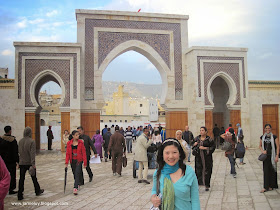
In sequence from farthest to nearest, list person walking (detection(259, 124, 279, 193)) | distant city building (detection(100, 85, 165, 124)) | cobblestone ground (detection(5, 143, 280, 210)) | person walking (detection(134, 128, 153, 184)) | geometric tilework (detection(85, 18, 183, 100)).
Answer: distant city building (detection(100, 85, 165, 124)) < geometric tilework (detection(85, 18, 183, 100)) < person walking (detection(134, 128, 153, 184)) < person walking (detection(259, 124, 279, 193)) < cobblestone ground (detection(5, 143, 280, 210))

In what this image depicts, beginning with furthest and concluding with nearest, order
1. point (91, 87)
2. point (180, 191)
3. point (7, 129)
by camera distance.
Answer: point (91, 87) → point (7, 129) → point (180, 191)

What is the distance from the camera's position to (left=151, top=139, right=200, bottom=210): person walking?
2.32m

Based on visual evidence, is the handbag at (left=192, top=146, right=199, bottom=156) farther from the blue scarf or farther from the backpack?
the blue scarf

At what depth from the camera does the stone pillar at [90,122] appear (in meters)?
14.7

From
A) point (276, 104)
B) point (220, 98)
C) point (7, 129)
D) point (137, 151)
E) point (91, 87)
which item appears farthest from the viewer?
point (220, 98)

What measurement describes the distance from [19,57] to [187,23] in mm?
8733

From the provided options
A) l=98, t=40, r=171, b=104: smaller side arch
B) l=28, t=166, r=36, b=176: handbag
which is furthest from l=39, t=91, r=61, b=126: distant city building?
l=28, t=166, r=36, b=176: handbag

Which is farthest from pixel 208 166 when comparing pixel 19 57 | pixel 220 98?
pixel 220 98

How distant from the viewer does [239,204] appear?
511 centimetres

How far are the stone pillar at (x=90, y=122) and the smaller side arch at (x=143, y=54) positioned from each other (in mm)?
2107

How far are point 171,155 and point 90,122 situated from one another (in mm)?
12609

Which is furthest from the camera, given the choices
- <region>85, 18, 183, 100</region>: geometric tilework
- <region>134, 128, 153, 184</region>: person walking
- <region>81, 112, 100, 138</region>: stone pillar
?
<region>85, 18, 183, 100</region>: geometric tilework

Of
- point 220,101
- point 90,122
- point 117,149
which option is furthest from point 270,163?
point 220,101

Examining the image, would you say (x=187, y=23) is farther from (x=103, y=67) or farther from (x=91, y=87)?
(x=91, y=87)
